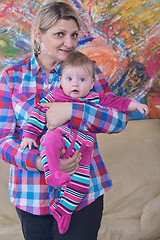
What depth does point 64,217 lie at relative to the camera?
1.09m

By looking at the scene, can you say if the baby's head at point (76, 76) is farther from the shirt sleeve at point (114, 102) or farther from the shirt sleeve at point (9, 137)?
the shirt sleeve at point (9, 137)

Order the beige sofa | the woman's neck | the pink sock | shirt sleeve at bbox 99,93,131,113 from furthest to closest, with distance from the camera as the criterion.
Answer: the beige sofa < the woman's neck < shirt sleeve at bbox 99,93,131,113 < the pink sock

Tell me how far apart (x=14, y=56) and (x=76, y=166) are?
5.85 ft

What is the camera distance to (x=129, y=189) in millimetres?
2311

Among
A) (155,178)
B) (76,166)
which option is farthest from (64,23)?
(155,178)

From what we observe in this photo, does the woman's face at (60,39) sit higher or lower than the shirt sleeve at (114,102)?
higher

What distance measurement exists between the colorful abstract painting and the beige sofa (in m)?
0.46

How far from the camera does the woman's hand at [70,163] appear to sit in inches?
43.5

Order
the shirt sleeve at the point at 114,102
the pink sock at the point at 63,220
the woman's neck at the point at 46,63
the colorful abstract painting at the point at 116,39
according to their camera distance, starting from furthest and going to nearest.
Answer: the colorful abstract painting at the point at 116,39
the woman's neck at the point at 46,63
the shirt sleeve at the point at 114,102
the pink sock at the point at 63,220

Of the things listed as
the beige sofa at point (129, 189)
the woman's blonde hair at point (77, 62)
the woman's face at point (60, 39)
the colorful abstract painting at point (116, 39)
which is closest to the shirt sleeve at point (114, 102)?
the woman's blonde hair at point (77, 62)

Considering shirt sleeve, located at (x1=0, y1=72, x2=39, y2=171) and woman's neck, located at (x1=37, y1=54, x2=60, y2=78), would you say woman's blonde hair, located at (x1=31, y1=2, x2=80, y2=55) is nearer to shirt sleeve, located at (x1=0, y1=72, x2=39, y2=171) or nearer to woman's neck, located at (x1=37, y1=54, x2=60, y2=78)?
woman's neck, located at (x1=37, y1=54, x2=60, y2=78)

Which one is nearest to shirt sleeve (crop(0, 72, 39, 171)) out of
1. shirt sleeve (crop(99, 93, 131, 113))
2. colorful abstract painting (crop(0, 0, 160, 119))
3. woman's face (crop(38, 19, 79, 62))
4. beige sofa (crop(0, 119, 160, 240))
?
woman's face (crop(38, 19, 79, 62))

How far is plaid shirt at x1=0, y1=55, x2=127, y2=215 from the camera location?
1.17m

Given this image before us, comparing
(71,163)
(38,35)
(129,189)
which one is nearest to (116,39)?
(129,189)
